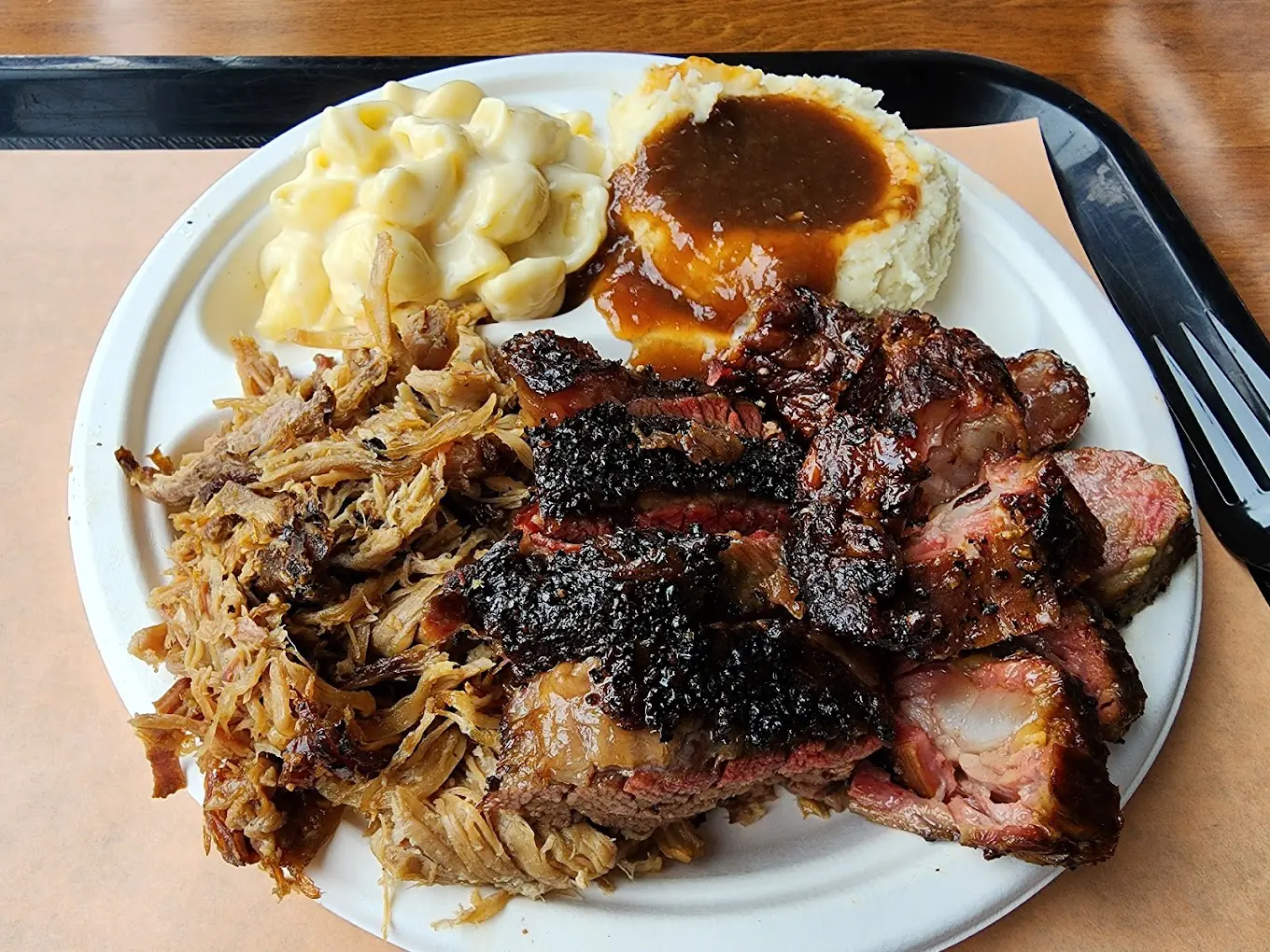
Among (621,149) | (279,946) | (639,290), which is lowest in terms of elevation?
(279,946)

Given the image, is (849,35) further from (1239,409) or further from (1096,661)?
(1096,661)

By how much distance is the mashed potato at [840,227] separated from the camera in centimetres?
252

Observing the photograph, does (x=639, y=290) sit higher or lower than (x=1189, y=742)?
higher

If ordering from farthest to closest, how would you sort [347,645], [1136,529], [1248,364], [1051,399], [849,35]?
[849,35] → [1248,364] → [1051,399] → [1136,529] → [347,645]

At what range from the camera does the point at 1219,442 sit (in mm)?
2527

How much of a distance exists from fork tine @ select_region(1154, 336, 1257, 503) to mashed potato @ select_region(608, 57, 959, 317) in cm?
74

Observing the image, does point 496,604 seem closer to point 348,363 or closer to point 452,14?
point 348,363

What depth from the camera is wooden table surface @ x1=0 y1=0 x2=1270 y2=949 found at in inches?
135

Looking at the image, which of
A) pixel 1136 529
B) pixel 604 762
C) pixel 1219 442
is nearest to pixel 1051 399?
pixel 1136 529

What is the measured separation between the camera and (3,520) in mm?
2439

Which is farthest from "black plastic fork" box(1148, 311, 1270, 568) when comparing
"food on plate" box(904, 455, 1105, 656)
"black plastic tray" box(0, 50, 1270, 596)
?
"food on plate" box(904, 455, 1105, 656)

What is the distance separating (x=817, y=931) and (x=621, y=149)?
2.14 metres

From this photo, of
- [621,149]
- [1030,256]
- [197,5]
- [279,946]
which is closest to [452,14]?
[197,5]

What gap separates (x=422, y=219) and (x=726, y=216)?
32.6 inches
